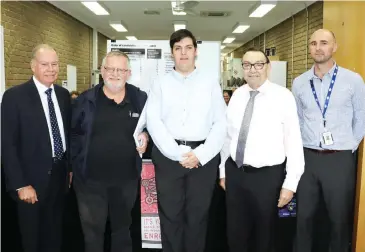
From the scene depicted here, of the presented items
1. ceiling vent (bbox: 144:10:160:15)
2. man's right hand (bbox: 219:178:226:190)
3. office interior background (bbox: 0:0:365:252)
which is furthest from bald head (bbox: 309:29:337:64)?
ceiling vent (bbox: 144:10:160:15)

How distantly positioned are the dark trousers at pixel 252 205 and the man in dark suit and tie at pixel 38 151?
1.10m

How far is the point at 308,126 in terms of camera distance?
8.04 ft

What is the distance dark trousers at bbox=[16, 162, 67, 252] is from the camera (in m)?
2.23

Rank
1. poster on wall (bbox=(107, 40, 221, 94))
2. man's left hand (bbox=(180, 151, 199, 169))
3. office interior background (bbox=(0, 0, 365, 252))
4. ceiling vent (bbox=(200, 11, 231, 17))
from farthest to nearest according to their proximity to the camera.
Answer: ceiling vent (bbox=(200, 11, 231, 17)) → poster on wall (bbox=(107, 40, 221, 94)) → office interior background (bbox=(0, 0, 365, 252)) → man's left hand (bbox=(180, 151, 199, 169))

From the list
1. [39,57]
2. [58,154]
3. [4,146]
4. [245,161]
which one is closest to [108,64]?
[39,57]

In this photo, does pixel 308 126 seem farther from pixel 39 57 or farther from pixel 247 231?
pixel 39 57

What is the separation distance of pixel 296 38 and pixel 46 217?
8103mm

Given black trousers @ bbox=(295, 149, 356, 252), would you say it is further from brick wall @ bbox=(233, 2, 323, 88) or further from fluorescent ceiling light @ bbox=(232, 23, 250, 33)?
fluorescent ceiling light @ bbox=(232, 23, 250, 33)

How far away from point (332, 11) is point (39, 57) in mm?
3155

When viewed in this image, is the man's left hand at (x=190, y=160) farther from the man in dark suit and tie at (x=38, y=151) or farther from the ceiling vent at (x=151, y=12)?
the ceiling vent at (x=151, y=12)

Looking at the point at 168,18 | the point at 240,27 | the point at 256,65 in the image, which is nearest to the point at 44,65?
the point at 256,65

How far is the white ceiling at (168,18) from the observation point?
792 centimetres

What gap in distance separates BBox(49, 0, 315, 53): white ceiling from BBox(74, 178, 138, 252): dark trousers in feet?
20.2

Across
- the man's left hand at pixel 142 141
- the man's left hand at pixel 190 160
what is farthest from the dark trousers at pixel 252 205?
the man's left hand at pixel 142 141
